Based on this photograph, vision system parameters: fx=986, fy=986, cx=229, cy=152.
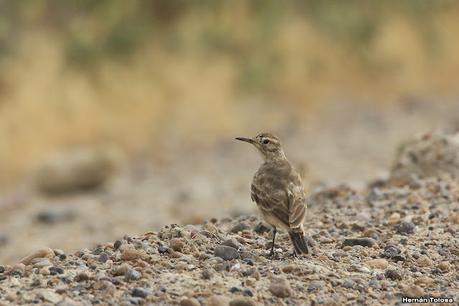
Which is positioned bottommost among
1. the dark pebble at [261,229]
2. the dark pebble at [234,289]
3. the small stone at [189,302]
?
the small stone at [189,302]

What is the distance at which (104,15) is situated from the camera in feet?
60.6

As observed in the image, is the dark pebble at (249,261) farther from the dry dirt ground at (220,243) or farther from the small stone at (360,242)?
the small stone at (360,242)

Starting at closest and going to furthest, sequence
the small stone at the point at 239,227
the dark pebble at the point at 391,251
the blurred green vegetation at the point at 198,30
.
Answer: the dark pebble at the point at 391,251 < the small stone at the point at 239,227 < the blurred green vegetation at the point at 198,30

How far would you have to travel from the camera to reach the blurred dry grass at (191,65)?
54.0 ft

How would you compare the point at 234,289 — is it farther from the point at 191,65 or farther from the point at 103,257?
the point at 191,65

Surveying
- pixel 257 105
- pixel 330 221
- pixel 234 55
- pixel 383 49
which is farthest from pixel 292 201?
pixel 383 49

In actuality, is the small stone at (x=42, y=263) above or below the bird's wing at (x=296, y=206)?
below

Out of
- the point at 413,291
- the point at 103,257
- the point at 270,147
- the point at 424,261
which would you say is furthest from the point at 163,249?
the point at 424,261

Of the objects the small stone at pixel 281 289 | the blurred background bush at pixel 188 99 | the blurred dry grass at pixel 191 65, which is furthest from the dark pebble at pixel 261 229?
the blurred dry grass at pixel 191 65

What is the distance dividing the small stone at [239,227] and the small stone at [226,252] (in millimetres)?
1030

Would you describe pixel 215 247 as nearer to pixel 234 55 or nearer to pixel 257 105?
pixel 257 105

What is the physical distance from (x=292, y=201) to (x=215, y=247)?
24.7 inches

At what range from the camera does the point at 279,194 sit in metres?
6.88

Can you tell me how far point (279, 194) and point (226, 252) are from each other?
0.65 m
